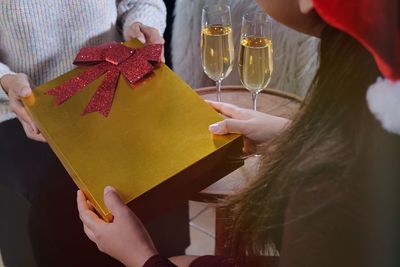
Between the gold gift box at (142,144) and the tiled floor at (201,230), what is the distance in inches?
27.2

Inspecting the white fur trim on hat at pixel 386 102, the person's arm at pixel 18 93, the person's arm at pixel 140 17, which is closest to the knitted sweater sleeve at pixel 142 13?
the person's arm at pixel 140 17

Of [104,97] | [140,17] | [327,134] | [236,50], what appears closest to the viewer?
[327,134]

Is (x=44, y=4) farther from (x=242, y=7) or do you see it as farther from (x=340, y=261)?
(x=340, y=261)

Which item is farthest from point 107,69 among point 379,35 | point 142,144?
point 379,35

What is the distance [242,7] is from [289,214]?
3.00 feet

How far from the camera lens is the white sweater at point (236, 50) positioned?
117 centimetres

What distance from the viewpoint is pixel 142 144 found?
27.4 inches

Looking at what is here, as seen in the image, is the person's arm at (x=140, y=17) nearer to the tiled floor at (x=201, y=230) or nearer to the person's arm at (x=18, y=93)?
the person's arm at (x=18, y=93)

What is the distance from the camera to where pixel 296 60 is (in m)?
1.19

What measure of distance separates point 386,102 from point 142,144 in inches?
15.8

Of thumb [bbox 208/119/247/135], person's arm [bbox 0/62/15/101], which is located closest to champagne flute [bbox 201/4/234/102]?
thumb [bbox 208/119/247/135]

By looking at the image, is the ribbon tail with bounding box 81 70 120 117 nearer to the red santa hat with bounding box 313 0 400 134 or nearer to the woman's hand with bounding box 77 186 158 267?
the woman's hand with bounding box 77 186 158 267

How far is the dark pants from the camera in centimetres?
100

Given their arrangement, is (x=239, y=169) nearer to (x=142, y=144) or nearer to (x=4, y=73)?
(x=142, y=144)
